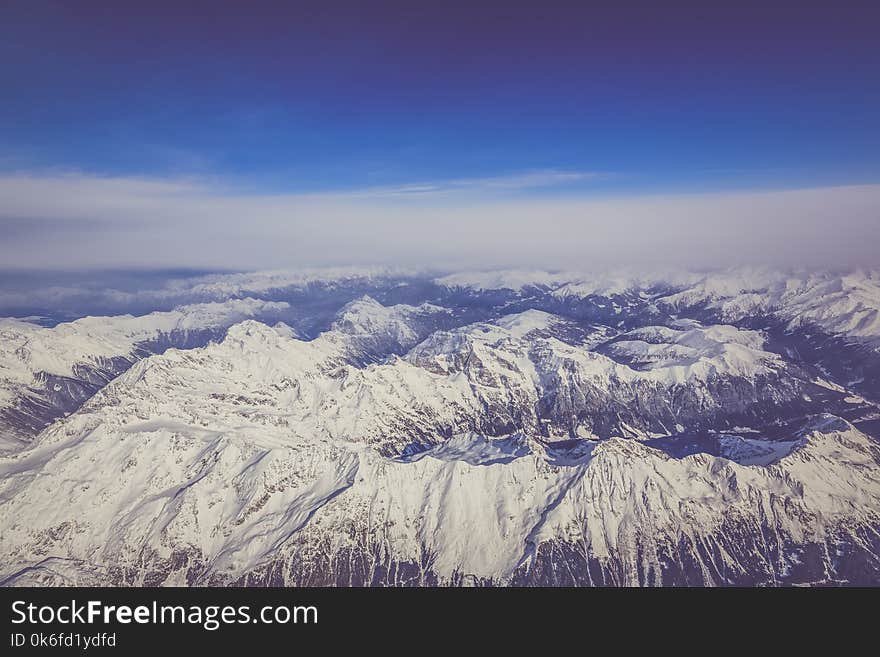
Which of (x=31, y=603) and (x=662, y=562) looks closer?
(x=31, y=603)

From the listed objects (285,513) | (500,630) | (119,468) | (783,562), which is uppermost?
(500,630)

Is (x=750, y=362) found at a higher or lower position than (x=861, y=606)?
lower

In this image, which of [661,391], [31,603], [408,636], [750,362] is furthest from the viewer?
[750,362]

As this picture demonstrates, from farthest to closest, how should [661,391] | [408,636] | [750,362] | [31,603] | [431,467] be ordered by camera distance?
[750,362] → [661,391] → [431,467] → [31,603] → [408,636]

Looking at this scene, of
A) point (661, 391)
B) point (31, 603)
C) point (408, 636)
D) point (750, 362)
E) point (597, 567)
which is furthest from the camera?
point (750, 362)

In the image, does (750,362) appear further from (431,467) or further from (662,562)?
(431,467)

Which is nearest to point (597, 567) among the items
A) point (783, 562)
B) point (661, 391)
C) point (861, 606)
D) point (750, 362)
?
point (783, 562)

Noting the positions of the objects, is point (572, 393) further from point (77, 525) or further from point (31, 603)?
point (31, 603)

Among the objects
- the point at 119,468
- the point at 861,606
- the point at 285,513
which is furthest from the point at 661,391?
the point at 861,606

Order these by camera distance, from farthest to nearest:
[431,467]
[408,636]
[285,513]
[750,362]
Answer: [750,362]
[431,467]
[285,513]
[408,636]
